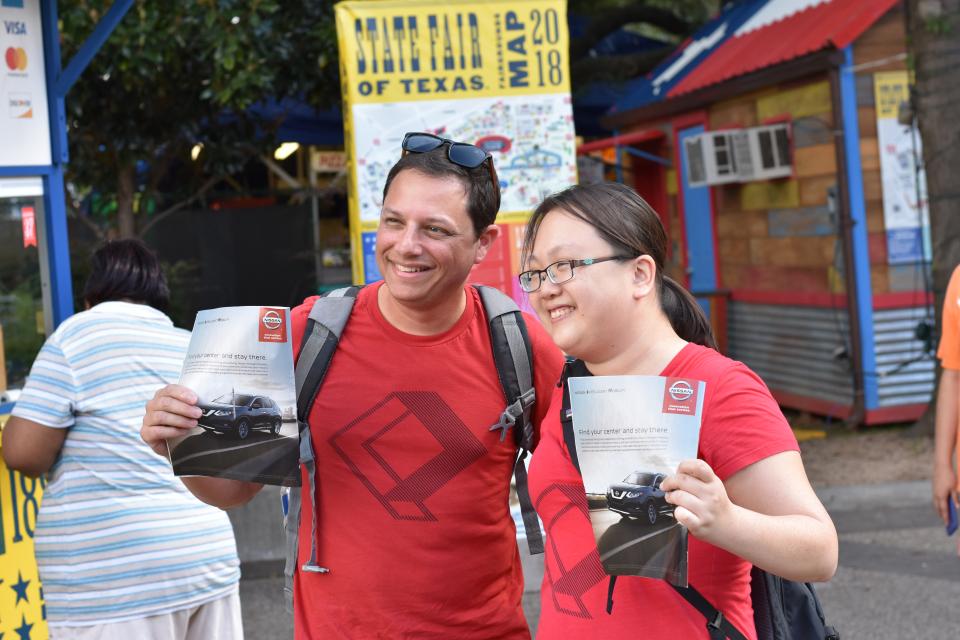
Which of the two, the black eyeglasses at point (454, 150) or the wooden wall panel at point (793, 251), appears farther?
the wooden wall panel at point (793, 251)

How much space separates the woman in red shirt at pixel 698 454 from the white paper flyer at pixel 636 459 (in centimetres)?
9

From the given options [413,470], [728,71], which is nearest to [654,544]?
[413,470]

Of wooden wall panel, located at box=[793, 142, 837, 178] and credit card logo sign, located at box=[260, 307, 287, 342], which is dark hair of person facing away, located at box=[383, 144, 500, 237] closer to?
credit card logo sign, located at box=[260, 307, 287, 342]

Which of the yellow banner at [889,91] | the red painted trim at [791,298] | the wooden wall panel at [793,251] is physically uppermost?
the yellow banner at [889,91]

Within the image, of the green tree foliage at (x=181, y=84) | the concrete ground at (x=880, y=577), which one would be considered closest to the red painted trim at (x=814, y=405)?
the concrete ground at (x=880, y=577)

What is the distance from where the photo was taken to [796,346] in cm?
1122

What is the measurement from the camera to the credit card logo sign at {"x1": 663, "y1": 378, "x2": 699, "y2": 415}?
6.35 ft

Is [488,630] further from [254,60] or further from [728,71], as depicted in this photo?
[728,71]

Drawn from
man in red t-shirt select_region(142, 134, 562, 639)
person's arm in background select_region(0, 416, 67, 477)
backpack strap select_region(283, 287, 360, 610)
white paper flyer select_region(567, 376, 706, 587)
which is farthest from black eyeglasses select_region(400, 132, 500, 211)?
person's arm in background select_region(0, 416, 67, 477)

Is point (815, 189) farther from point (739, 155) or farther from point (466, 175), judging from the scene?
point (466, 175)

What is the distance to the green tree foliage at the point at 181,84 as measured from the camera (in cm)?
987

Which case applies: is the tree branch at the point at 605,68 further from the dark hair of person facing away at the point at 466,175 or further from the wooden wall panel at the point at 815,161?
the dark hair of person facing away at the point at 466,175

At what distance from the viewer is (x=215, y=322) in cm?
247

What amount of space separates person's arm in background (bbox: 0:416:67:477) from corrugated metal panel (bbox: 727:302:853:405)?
7.93m
